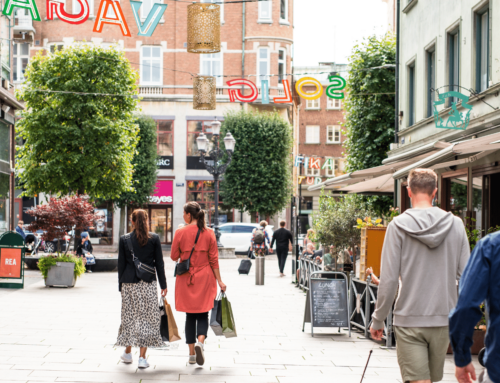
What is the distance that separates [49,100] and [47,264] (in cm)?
1270

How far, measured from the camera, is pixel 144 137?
38.3m

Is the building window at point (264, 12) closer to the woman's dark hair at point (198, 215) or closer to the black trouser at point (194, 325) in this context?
the woman's dark hair at point (198, 215)

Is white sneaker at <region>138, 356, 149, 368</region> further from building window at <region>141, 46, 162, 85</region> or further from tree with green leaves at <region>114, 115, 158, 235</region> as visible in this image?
building window at <region>141, 46, 162, 85</region>

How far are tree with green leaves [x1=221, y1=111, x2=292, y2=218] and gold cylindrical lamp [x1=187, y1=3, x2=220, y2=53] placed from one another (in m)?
24.5

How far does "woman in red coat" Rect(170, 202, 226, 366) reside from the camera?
7512mm

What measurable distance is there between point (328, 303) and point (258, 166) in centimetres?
2885

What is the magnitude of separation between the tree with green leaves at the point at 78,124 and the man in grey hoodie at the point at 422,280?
76.6 feet

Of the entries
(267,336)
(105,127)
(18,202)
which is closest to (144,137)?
(18,202)

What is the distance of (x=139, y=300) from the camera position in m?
7.39

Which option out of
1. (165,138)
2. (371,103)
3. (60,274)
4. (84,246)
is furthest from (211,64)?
(60,274)

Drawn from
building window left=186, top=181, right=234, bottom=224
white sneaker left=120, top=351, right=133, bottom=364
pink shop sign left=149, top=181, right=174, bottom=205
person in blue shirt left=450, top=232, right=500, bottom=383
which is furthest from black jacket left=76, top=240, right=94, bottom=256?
person in blue shirt left=450, top=232, right=500, bottom=383

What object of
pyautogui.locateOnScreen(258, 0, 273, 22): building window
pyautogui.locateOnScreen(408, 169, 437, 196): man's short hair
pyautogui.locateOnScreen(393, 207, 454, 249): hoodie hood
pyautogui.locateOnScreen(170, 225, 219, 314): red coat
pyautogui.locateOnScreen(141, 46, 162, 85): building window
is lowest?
pyautogui.locateOnScreen(170, 225, 219, 314): red coat

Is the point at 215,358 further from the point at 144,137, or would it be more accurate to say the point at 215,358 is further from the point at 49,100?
the point at 144,137

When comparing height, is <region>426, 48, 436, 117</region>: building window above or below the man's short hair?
above
